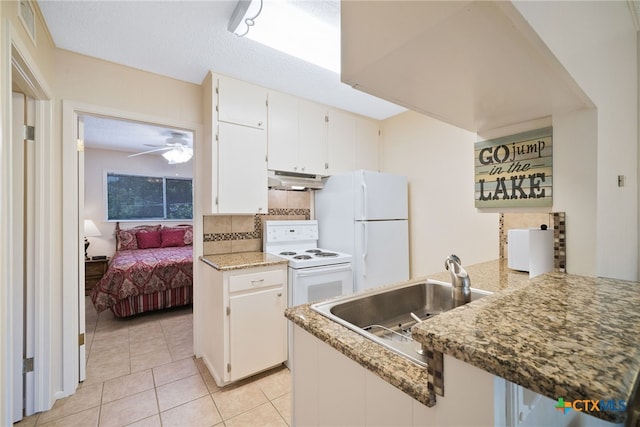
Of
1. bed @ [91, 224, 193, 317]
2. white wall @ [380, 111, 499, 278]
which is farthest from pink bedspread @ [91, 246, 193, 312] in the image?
white wall @ [380, 111, 499, 278]

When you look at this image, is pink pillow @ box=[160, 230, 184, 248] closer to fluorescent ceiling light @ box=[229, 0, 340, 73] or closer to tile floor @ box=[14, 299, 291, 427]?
tile floor @ box=[14, 299, 291, 427]

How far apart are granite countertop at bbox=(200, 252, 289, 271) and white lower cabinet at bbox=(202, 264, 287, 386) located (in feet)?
0.14

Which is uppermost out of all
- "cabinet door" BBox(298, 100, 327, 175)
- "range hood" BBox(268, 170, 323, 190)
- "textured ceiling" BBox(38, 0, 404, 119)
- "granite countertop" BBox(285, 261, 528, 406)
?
"textured ceiling" BBox(38, 0, 404, 119)

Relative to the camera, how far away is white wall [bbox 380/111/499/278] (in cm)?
246

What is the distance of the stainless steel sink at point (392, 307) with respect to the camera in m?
1.11

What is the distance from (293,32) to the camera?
175 centimetres

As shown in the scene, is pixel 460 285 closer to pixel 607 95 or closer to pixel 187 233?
pixel 607 95

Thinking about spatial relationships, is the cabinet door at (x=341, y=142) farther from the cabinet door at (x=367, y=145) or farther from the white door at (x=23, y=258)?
the white door at (x=23, y=258)

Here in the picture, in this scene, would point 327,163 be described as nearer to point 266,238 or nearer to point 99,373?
point 266,238

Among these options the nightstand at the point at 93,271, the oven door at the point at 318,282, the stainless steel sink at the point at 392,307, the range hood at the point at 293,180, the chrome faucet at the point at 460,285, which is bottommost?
the nightstand at the point at 93,271

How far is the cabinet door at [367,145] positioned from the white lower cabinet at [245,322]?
159 cm

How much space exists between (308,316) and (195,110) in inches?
85.5

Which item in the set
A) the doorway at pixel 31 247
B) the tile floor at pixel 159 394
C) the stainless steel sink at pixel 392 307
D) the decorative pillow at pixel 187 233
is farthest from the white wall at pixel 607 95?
the decorative pillow at pixel 187 233

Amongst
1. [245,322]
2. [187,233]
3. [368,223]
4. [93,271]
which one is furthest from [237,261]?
[93,271]
